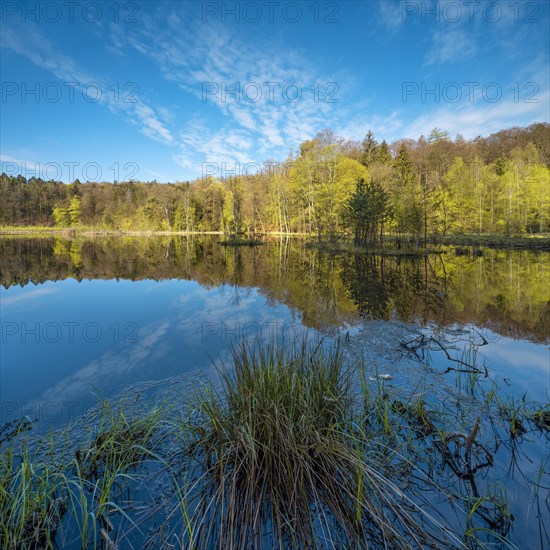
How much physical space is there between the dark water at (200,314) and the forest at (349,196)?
13.8 m

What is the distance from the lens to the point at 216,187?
67688 mm

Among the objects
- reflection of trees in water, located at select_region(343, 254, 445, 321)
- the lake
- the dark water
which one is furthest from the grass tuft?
reflection of trees in water, located at select_region(343, 254, 445, 321)

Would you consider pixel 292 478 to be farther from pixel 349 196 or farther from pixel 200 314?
pixel 349 196

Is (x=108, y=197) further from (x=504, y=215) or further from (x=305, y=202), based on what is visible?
(x=504, y=215)

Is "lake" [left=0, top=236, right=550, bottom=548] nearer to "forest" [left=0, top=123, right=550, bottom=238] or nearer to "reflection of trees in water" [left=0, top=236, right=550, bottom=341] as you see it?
"reflection of trees in water" [left=0, top=236, right=550, bottom=341]

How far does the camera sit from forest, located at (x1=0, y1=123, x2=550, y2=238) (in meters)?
34.8

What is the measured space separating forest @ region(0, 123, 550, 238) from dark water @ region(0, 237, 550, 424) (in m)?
13.8

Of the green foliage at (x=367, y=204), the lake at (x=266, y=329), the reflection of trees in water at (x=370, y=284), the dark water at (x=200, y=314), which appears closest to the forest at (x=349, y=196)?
the green foliage at (x=367, y=204)

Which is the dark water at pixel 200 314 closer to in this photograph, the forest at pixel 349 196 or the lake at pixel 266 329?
the lake at pixel 266 329

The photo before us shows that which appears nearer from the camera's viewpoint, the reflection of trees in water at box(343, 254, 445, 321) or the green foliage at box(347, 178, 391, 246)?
the reflection of trees in water at box(343, 254, 445, 321)

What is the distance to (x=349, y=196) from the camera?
3797 centimetres

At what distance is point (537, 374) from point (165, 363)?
25.0 ft

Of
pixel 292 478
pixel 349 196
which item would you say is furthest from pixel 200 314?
pixel 349 196

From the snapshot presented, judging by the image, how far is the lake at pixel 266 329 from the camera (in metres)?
5.31
